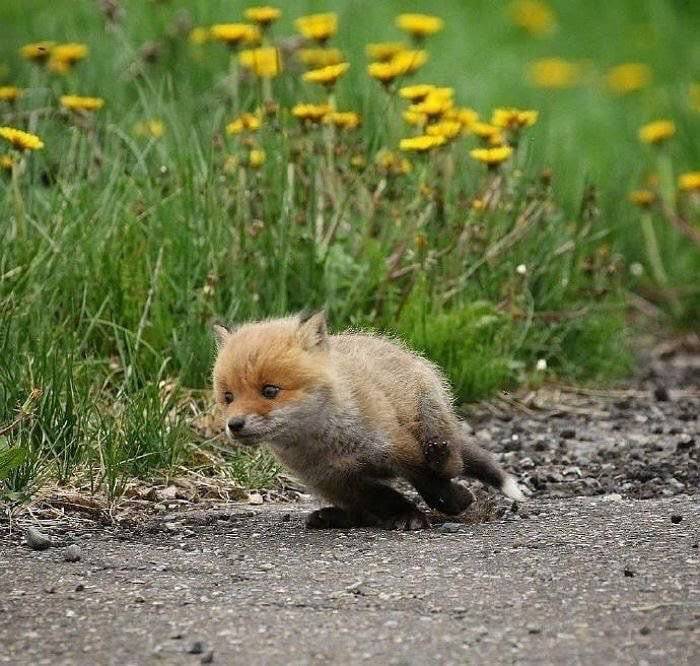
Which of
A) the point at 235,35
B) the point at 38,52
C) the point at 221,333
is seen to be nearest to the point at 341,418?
the point at 221,333

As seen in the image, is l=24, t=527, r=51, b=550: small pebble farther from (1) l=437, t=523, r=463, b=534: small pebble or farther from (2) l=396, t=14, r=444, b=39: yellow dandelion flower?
A: (2) l=396, t=14, r=444, b=39: yellow dandelion flower

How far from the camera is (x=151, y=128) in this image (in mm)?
7309

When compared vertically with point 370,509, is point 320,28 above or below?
above

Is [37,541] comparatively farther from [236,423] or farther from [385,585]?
[385,585]

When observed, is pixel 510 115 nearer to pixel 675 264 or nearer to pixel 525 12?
pixel 675 264

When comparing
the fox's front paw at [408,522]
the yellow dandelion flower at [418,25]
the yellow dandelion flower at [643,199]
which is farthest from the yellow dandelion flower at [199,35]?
the fox's front paw at [408,522]

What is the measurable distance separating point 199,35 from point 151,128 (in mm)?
1446

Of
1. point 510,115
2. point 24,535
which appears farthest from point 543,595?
Result: point 510,115

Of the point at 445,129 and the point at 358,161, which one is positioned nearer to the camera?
the point at 445,129

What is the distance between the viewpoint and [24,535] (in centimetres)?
489

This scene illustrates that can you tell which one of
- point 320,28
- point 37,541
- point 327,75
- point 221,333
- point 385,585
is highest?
point 320,28

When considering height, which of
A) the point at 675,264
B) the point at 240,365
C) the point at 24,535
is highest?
the point at 240,365

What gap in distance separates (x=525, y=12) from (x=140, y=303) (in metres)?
8.29

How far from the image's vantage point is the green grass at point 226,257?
566cm
